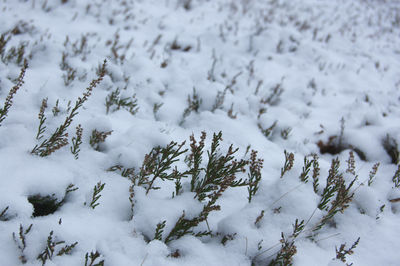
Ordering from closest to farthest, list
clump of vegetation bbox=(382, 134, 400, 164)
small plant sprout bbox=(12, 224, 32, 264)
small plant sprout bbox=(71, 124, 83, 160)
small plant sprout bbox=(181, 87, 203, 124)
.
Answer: small plant sprout bbox=(12, 224, 32, 264)
small plant sprout bbox=(71, 124, 83, 160)
clump of vegetation bbox=(382, 134, 400, 164)
small plant sprout bbox=(181, 87, 203, 124)

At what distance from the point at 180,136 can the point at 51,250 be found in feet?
5.35

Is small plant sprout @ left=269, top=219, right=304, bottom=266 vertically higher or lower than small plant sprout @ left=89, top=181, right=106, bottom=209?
lower

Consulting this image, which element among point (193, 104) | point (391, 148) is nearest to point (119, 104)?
point (193, 104)

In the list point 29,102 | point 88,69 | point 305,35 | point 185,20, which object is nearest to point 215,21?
point 185,20

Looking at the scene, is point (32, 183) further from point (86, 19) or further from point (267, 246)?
point (86, 19)

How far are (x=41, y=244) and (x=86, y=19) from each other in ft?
15.9

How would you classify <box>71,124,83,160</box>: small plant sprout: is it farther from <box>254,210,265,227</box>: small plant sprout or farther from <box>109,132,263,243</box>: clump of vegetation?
<box>254,210,265,227</box>: small plant sprout

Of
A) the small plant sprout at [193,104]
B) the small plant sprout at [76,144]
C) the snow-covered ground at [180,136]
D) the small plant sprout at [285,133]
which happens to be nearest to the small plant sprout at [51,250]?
the snow-covered ground at [180,136]

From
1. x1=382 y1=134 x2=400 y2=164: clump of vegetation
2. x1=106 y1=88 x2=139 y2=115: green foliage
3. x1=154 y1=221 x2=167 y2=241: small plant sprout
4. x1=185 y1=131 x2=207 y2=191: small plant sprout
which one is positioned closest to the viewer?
x1=154 y1=221 x2=167 y2=241: small plant sprout

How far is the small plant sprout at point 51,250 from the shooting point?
4.36 feet

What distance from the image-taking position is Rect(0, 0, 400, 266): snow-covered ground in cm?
164

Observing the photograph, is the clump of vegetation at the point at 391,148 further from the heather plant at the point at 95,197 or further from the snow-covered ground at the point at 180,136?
the heather plant at the point at 95,197

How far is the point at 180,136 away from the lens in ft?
9.10

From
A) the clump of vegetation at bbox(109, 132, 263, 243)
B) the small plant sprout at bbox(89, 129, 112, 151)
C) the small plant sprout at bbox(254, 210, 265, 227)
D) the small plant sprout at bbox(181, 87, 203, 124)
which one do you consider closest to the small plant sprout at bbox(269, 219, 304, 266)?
the small plant sprout at bbox(254, 210, 265, 227)
